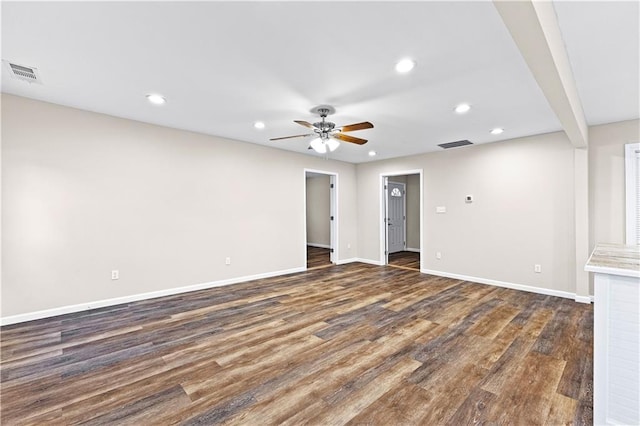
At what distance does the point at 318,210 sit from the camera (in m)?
9.70

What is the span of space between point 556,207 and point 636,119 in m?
1.43

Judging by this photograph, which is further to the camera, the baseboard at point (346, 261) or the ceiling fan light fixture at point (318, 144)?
the baseboard at point (346, 261)

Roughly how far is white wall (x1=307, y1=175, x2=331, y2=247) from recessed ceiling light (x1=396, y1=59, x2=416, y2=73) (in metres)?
6.74

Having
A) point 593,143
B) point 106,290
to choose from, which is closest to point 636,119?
point 593,143

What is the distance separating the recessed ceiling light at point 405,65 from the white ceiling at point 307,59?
77 millimetres

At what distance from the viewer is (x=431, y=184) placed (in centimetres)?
577

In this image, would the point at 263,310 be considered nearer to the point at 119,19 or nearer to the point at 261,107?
the point at 261,107

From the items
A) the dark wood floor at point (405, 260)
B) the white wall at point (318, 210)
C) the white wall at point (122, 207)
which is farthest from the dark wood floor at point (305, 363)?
the white wall at point (318, 210)

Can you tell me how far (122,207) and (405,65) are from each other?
3.96 meters

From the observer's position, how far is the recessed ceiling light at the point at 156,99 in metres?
3.09

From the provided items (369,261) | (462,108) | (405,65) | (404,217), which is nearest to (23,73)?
(405,65)

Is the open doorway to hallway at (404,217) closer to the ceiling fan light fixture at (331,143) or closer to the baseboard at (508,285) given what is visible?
the baseboard at (508,285)

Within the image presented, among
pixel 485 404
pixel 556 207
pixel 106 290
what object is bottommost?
pixel 485 404

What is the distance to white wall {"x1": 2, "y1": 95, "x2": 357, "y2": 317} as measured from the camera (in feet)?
10.5
